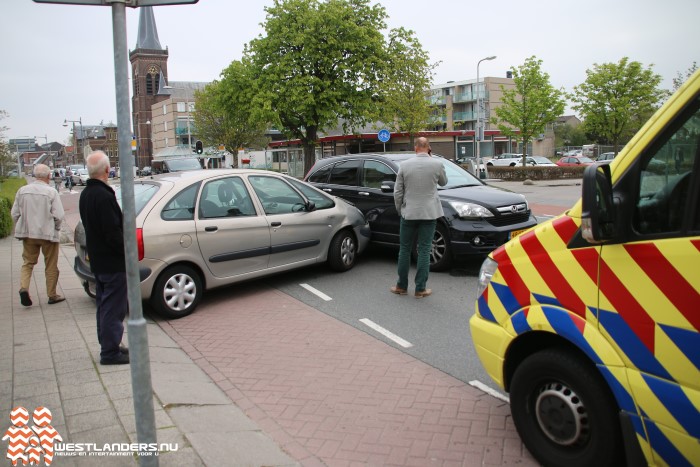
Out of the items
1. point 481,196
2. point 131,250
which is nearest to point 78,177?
point 481,196

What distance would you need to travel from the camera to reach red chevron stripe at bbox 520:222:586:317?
278 cm

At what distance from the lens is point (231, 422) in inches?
147

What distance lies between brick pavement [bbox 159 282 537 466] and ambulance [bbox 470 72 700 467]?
60 centimetres

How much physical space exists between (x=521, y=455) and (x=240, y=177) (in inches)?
196

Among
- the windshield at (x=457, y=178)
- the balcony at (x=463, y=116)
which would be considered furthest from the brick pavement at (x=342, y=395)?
the balcony at (x=463, y=116)

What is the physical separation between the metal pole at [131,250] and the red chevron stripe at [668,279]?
2350 mm

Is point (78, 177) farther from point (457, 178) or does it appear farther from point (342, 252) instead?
point (457, 178)

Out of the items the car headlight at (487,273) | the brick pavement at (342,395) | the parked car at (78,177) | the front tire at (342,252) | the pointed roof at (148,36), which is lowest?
the brick pavement at (342,395)

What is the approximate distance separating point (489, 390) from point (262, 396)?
175 cm

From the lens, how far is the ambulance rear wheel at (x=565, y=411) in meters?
2.67

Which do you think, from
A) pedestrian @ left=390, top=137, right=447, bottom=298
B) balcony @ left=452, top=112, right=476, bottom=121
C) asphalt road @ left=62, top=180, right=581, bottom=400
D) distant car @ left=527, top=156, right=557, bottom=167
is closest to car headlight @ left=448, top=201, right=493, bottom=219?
asphalt road @ left=62, top=180, right=581, bottom=400

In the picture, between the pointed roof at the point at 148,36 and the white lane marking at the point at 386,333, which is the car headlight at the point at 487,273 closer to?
the white lane marking at the point at 386,333

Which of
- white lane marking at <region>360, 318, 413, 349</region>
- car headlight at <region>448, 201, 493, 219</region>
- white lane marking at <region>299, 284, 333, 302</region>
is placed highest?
car headlight at <region>448, 201, 493, 219</region>

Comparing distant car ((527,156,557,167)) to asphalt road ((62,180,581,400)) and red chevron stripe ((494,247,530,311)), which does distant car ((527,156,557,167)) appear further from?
red chevron stripe ((494,247,530,311))
